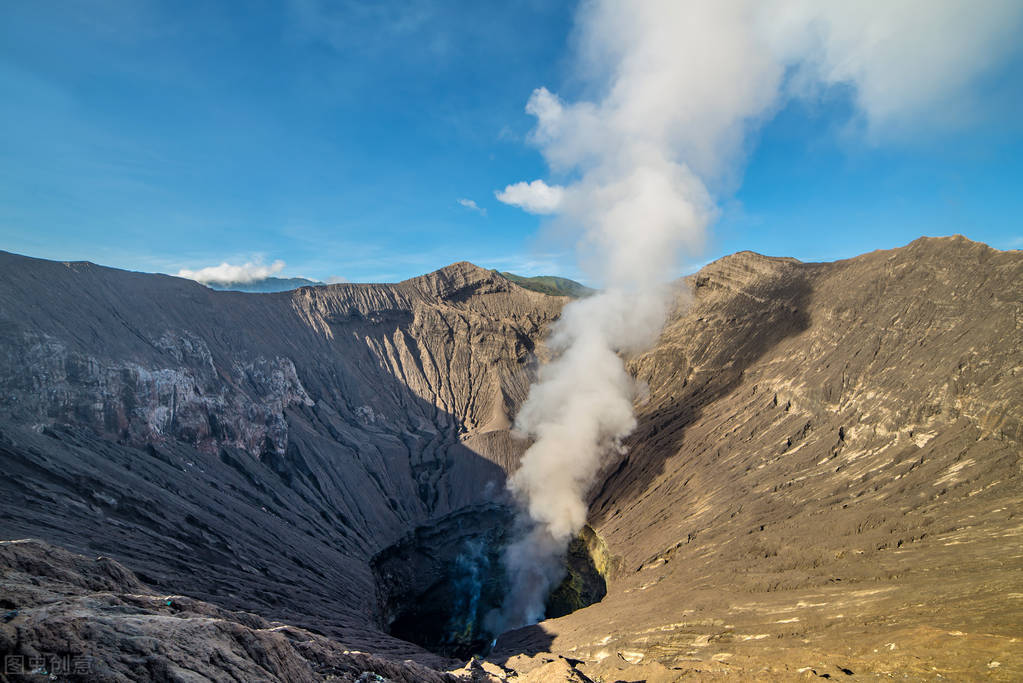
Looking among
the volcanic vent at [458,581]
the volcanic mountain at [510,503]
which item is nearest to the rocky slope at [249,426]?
the volcanic mountain at [510,503]

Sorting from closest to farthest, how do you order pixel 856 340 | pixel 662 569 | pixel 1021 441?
pixel 1021 441 → pixel 662 569 → pixel 856 340

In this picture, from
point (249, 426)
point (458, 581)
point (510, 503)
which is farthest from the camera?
point (510, 503)

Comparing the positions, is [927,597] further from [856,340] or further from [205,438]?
[205,438]

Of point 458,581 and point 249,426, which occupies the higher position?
point 249,426

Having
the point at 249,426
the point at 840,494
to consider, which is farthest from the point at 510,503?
the point at 840,494

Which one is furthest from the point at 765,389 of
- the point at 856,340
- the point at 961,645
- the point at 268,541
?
the point at 268,541

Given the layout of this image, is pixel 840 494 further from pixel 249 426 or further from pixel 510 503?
pixel 249 426

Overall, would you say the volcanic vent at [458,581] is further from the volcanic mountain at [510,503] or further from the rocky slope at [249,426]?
the rocky slope at [249,426]

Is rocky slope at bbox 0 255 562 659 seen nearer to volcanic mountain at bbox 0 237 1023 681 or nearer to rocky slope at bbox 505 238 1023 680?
volcanic mountain at bbox 0 237 1023 681
